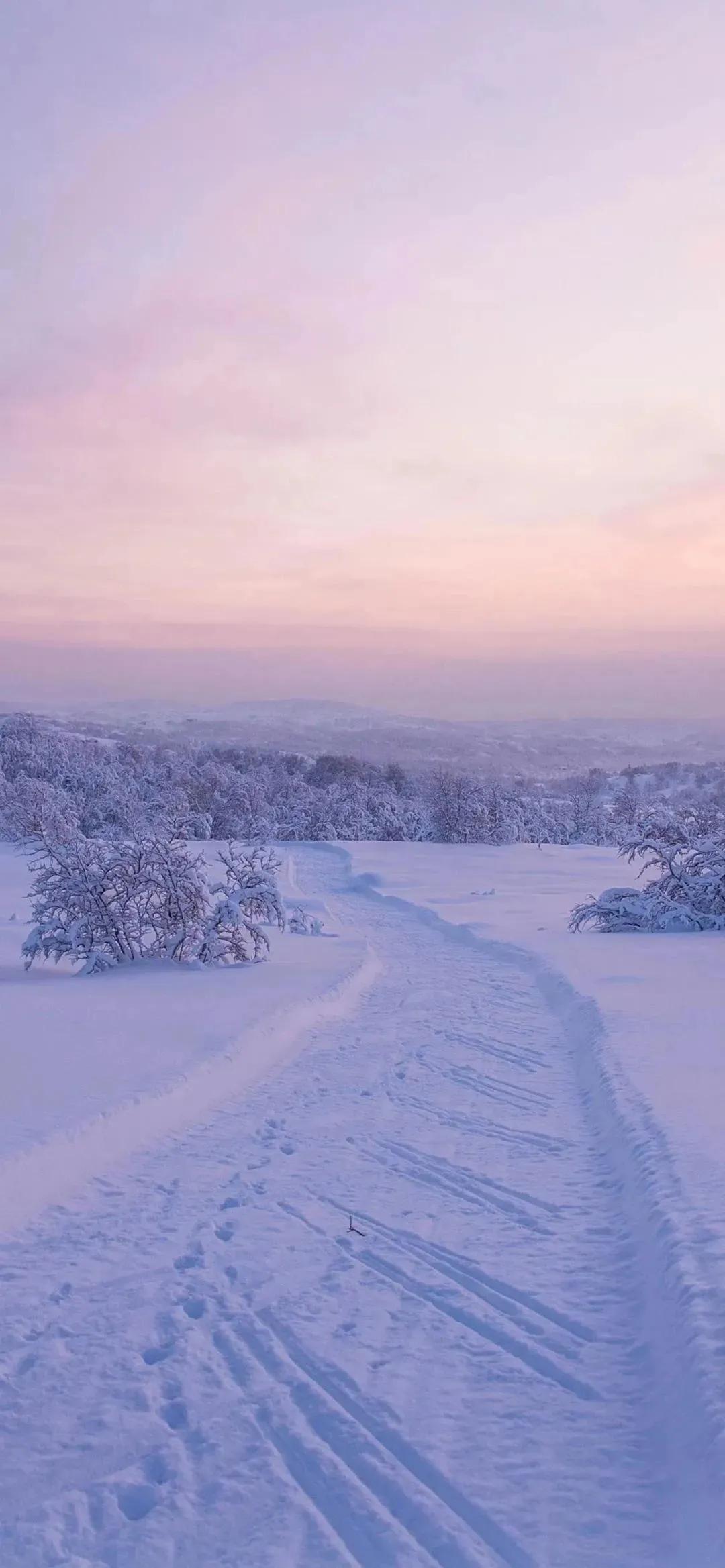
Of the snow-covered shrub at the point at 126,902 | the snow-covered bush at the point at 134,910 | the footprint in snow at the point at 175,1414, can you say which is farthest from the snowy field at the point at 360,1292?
the snow-covered shrub at the point at 126,902

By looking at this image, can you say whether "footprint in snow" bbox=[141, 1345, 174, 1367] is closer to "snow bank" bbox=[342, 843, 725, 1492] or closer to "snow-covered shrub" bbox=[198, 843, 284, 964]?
"snow bank" bbox=[342, 843, 725, 1492]

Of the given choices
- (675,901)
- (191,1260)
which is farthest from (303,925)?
(191,1260)

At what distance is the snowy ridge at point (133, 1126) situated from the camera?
6480mm

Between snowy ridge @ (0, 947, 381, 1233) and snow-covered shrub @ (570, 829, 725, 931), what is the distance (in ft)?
30.2

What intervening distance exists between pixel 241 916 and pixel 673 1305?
10.7 m

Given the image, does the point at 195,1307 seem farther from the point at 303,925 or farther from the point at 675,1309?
the point at 303,925

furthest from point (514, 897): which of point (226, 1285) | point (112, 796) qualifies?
point (112, 796)

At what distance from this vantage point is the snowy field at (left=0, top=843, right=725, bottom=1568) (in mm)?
3615

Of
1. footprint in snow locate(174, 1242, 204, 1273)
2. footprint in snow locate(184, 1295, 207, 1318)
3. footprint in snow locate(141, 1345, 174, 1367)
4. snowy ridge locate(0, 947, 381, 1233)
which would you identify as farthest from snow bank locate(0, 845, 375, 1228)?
footprint in snow locate(141, 1345, 174, 1367)

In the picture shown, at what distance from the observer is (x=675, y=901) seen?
64.4 feet

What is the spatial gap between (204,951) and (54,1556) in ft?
38.7

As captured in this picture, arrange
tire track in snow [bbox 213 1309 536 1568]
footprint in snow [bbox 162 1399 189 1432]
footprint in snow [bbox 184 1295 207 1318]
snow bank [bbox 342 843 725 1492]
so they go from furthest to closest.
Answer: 1. footprint in snow [bbox 184 1295 207 1318]
2. snow bank [bbox 342 843 725 1492]
3. footprint in snow [bbox 162 1399 189 1432]
4. tire track in snow [bbox 213 1309 536 1568]

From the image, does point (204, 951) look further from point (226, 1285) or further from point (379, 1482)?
point (379, 1482)

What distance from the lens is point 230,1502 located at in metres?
3.69
